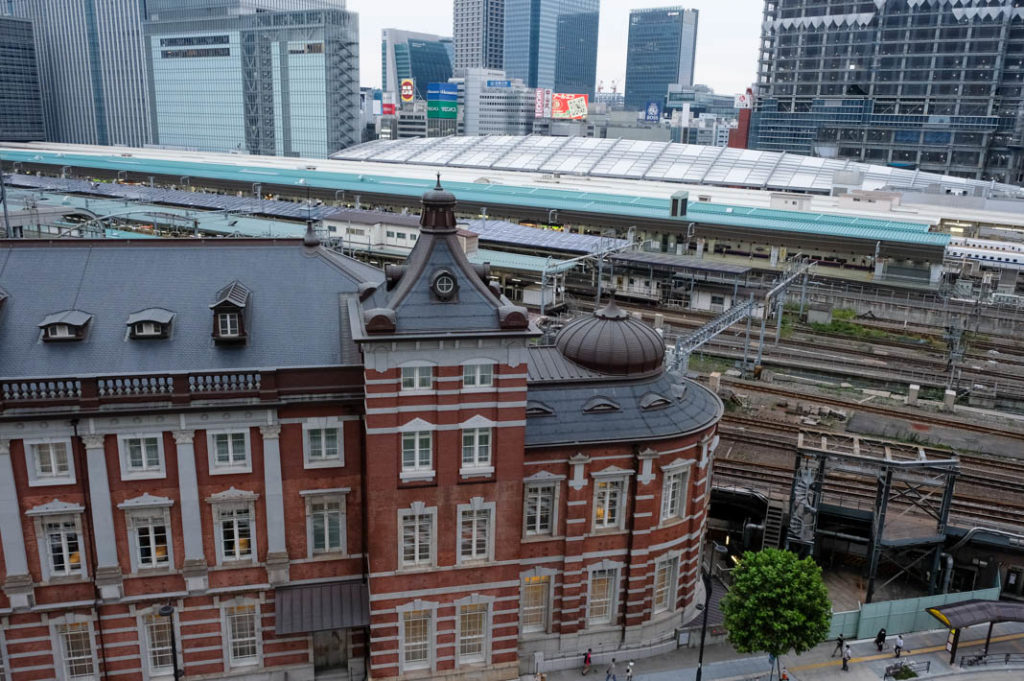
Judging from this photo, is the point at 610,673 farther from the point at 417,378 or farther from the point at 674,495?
the point at 417,378

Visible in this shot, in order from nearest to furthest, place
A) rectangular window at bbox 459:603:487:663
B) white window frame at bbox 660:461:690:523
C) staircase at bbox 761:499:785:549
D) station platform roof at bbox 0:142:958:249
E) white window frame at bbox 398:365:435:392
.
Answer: white window frame at bbox 398:365:435:392, rectangular window at bbox 459:603:487:663, white window frame at bbox 660:461:690:523, staircase at bbox 761:499:785:549, station platform roof at bbox 0:142:958:249

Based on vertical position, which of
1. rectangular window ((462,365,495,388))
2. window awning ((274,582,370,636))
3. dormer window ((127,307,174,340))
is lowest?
window awning ((274,582,370,636))

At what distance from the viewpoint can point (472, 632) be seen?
3556cm

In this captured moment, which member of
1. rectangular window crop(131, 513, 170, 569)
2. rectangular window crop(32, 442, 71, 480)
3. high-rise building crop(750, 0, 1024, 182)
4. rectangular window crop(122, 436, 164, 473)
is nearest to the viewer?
rectangular window crop(32, 442, 71, 480)

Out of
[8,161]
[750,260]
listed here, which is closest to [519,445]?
[750,260]

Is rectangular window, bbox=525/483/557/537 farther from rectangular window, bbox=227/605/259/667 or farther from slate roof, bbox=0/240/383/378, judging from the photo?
rectangular window, bbox=227/605/259/667

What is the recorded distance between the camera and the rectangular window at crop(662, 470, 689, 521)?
37.3m

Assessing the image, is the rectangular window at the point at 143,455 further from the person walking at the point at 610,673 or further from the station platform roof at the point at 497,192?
the station platform roof at the point at 497,192

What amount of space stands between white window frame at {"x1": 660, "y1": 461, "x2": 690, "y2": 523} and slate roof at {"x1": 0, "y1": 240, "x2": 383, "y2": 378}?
15871 millimetres

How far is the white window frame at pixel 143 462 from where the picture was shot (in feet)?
103

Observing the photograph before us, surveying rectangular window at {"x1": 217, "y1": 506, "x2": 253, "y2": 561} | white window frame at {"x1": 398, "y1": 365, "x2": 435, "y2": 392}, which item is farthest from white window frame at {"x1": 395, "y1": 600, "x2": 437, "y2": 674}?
white window frame at {"x1": 398, "y1": 365, "x2": 435, "y2": 392}

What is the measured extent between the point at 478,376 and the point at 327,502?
8.94 metres

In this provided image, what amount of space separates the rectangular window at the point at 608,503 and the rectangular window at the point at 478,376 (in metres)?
7.88

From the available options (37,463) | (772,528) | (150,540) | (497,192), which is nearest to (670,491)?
(772,528)
